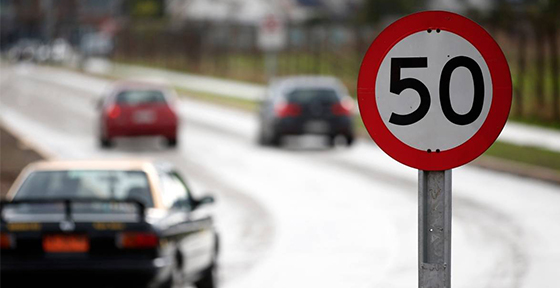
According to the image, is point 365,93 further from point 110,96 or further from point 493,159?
point 110,96

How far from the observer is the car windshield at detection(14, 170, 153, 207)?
10.4 m

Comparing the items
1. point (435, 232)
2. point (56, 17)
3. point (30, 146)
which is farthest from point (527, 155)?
→ point (56, 17)

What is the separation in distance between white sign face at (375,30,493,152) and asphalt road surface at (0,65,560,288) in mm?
7120

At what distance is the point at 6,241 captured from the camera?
9.52 metres

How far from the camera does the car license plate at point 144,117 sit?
97.9 ft

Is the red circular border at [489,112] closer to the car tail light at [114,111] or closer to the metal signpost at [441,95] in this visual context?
the metal signpost at [441,95]

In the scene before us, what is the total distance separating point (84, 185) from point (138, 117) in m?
19.2

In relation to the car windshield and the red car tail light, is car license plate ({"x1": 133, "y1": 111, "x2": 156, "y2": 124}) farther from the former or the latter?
Answer: the car windshield

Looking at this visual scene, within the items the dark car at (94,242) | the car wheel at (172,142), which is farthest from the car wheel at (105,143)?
the dark car at (94,242)

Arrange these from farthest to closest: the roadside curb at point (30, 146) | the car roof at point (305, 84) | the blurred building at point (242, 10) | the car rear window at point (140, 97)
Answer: the blurred building at point (242, 10) < the car rear window at point (140, 97) < the car roof at point (305, 84) < the roadside curb at point (30, 146)

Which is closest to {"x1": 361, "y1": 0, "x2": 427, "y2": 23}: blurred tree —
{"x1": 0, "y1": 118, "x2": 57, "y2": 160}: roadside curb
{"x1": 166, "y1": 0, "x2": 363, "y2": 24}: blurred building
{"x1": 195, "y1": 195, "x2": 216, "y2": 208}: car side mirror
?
{"x1": 166, "y1": 0, "x2": 363, "y2": 24}: blurred building

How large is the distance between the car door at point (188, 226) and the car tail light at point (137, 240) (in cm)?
33

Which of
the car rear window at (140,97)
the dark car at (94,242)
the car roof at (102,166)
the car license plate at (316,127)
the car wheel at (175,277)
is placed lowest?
the car license plate at (316,127)

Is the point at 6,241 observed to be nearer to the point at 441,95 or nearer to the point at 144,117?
the point at 441,95
